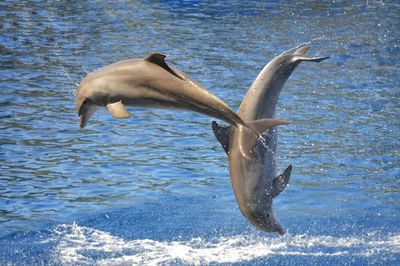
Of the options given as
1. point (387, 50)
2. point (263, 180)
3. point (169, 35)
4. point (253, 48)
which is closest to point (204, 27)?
point (169, 35)

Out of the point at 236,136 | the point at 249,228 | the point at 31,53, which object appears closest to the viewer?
the point at 236,136

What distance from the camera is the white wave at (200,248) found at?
892cm

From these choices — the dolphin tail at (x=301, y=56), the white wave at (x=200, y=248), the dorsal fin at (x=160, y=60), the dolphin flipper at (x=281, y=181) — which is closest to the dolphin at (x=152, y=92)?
the dorsal fin at (x=160, y=60)

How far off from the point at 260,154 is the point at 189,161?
517 cm

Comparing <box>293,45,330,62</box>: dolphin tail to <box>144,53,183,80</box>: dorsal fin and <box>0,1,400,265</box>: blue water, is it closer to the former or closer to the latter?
<box>144,53,183,80</box>: dorsal fin

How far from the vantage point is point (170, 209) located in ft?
34.1

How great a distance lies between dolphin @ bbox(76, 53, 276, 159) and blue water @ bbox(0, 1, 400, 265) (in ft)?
8.76

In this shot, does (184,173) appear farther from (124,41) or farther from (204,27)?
(204,27)

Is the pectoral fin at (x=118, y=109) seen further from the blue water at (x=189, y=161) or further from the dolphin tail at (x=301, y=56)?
the blue water at (x=189, y=161)

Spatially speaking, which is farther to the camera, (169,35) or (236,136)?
(169,35)

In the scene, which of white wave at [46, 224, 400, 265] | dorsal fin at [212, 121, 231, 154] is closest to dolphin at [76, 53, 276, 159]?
dorsal fin at [212, 121, 231, 154]

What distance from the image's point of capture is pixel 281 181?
6.97m

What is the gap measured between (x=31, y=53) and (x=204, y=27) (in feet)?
18.1

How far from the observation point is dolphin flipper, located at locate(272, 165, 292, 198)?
6.93m
